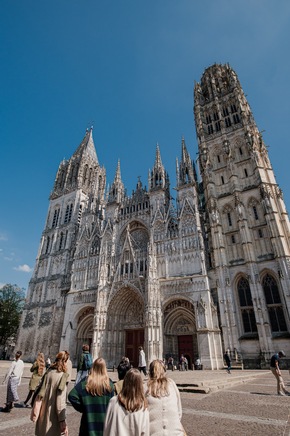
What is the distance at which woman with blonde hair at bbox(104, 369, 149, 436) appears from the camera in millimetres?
2262

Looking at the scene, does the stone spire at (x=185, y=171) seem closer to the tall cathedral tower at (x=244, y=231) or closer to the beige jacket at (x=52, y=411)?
the tall cathedral tower at (x=244, y=231)

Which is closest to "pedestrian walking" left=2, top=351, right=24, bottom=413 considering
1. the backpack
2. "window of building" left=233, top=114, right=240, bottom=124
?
the backpack

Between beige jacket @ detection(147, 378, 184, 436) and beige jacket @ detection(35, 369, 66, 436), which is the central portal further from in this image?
beige jacket @ detection(147, 378, 184, 436)

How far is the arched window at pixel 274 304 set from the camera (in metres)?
Result: 20.0

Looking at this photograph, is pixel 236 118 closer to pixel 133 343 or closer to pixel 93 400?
pixel 133 343

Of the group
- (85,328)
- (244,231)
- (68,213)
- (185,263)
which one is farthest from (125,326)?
(68,213)

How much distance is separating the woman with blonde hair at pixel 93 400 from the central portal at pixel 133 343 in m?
22.9

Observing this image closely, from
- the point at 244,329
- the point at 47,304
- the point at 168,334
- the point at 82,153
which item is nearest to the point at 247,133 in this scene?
the point at 244,329

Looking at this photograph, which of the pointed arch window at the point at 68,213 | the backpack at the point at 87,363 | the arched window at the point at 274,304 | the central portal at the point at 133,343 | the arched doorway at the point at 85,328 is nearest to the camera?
the backpack at the point at 87,363

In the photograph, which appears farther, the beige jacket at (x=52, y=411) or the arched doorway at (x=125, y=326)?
the arched doorway at (x=125, y=326)

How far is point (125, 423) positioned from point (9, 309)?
4574cm

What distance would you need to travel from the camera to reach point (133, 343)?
2423 centimetres

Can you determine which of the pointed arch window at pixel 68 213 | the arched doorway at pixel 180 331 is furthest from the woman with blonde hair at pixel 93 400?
the pointed arch window at pixel 68 213

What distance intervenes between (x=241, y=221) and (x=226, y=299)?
7.45m
